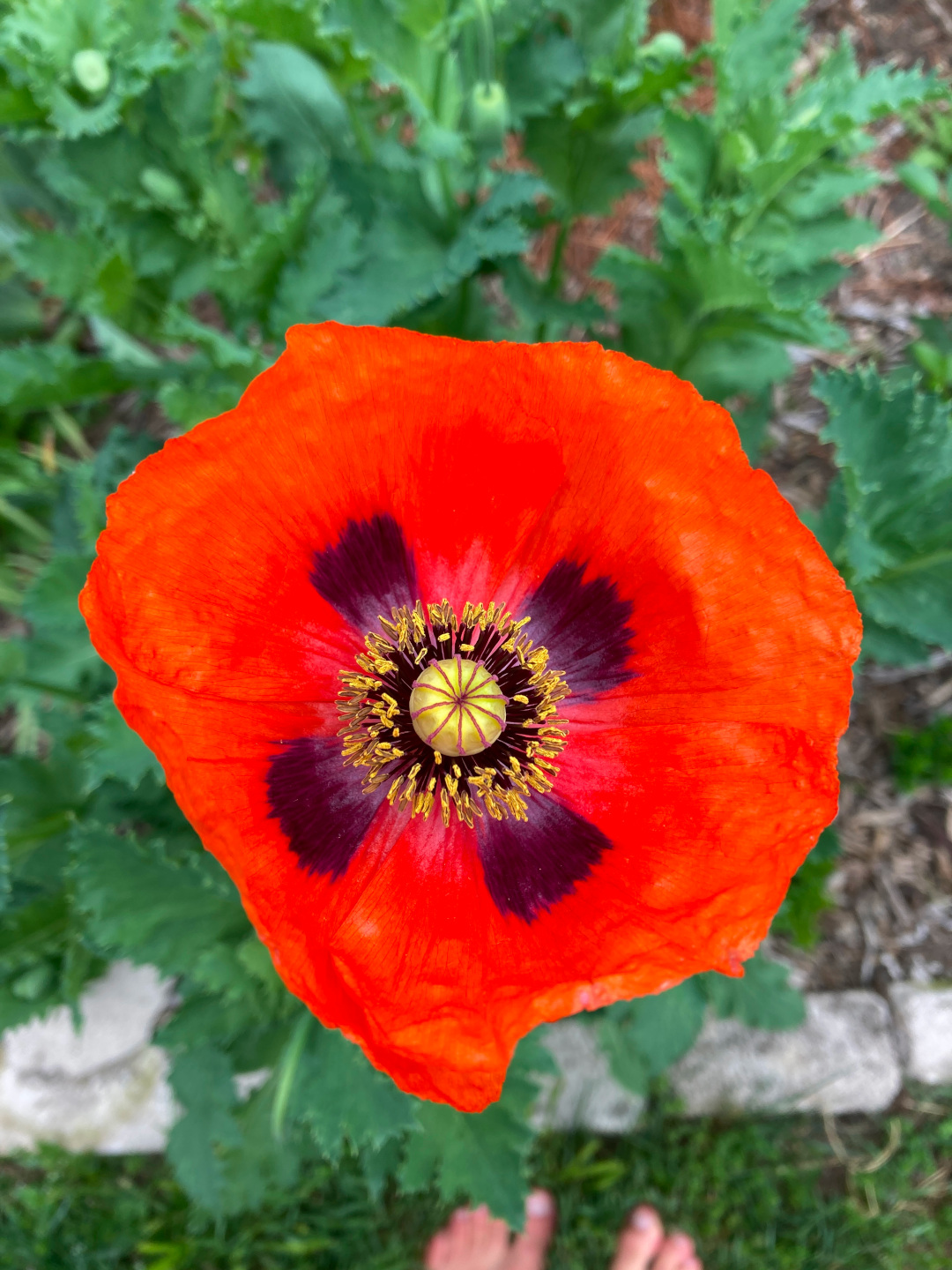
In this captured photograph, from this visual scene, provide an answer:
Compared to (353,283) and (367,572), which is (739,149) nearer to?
(353,283)

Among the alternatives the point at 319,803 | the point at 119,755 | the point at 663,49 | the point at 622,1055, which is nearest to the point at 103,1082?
the point at 622,1055

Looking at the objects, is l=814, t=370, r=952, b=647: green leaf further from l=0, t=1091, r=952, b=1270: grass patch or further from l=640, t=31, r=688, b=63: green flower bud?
l=0, t=1091, r=952, b=1270: grass patch

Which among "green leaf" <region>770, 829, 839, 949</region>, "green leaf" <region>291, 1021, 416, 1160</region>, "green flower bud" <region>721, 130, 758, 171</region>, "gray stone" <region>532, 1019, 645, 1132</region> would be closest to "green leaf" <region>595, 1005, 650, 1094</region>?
"gray stone" <region>532, 1019, 645, 1132</region>

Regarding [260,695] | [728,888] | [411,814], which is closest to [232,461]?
[260,695]

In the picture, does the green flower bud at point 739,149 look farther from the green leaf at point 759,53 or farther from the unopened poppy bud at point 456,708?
the unopened poppy bud at point 456,708

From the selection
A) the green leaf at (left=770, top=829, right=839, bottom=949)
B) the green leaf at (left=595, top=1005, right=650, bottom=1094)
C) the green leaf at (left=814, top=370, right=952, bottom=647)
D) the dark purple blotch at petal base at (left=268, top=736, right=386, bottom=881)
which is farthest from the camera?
the green leaf at (left=770, top=829, right=839, bottom=949)

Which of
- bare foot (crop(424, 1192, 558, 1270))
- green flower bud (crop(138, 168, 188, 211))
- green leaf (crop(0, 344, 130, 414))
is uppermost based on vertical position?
green flower bud (crop(138, 168, 188, 211))

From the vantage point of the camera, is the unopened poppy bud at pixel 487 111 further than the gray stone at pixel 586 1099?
No

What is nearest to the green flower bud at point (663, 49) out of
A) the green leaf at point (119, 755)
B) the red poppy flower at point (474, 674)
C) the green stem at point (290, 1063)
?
the red poppy flower at point (474, 674)
